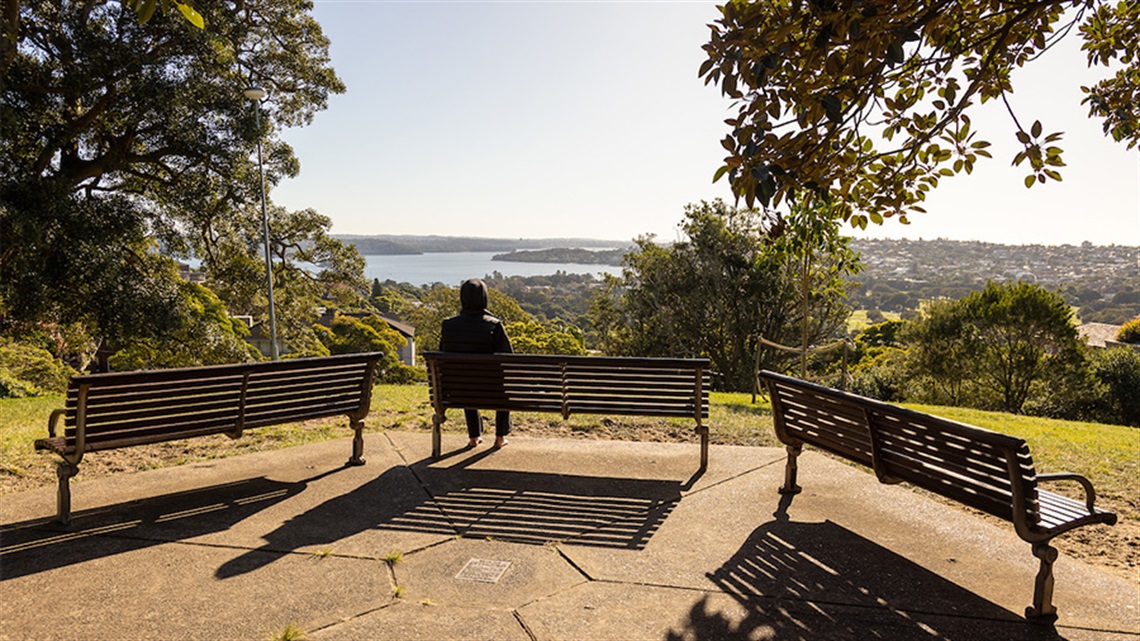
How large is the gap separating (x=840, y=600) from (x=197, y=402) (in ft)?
15.0

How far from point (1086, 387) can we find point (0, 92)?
29.8 metres

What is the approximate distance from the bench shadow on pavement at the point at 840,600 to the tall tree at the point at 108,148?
27.1 ft

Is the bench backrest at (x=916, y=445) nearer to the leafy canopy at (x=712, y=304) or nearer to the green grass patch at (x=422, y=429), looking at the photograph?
the green grass patch at (x=422, y=429)

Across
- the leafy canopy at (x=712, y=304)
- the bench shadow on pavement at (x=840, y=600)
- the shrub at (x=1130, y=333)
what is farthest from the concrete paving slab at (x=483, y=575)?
the shrub at (x=1130, y=333)

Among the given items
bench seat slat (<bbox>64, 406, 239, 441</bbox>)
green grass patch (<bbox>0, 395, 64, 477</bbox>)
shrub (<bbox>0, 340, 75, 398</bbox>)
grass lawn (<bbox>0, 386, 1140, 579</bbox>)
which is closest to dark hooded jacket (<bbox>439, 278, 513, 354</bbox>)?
grass lawn (<bbox>0, 386, 1140, 579</bbox>)

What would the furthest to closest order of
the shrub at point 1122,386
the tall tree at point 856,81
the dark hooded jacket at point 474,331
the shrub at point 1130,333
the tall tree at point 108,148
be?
the shrub at point 1130,333 < the shrub at point 1122,386 < the tall tree at point 108,148 < the dark hooded jacket at point 474,331 < the tall tree at point 856,81

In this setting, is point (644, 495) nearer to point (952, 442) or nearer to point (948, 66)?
point (952, 442)

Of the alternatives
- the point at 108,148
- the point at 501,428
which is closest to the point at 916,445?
the point at 501,428

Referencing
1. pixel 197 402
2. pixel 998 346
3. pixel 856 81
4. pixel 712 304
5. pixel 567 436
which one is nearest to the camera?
pixel 856 81

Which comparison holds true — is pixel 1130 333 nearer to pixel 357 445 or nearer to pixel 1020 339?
pixel 1020 339

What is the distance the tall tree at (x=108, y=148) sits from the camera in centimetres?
797

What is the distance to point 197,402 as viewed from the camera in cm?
491

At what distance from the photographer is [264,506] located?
15.7ft

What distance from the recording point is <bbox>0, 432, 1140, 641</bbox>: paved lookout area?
10.3 feet
